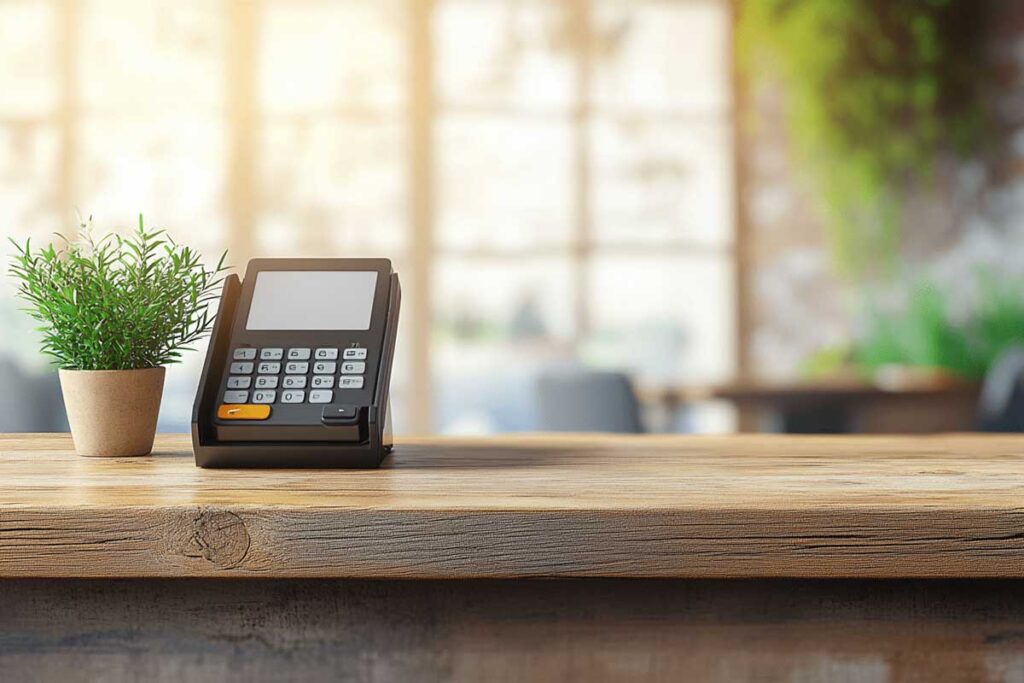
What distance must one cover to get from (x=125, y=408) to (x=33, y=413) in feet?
10.2

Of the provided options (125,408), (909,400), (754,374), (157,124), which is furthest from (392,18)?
(125,408)

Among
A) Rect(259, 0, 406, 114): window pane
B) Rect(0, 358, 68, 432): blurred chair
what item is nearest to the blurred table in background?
Rect(259, 0, 406, 114): window pane

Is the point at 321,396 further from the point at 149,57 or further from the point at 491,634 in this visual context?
the point at 149,57

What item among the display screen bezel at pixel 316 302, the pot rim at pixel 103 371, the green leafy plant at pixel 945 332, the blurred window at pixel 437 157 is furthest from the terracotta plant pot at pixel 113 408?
the green leafy plant at pixel 945 332

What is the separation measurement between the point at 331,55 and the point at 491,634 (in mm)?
4284

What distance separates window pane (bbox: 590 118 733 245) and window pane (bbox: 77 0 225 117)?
68.4 inches

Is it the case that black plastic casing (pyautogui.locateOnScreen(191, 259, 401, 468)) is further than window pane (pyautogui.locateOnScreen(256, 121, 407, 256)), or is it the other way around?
window pane (pyautogui.locateOnScreen(256, 121, 407, 256))

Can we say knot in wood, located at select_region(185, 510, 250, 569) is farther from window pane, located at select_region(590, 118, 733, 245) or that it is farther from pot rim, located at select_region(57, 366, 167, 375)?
window pane, located at select_region(590, 118, 733, 245)

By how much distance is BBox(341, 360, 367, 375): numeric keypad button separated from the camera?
96 centimetres

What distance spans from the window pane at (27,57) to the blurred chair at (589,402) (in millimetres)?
2689

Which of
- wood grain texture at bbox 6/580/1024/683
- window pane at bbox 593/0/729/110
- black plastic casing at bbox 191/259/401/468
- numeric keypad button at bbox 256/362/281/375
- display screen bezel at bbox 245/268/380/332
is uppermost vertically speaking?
window pane at bbox 593/0/729/110

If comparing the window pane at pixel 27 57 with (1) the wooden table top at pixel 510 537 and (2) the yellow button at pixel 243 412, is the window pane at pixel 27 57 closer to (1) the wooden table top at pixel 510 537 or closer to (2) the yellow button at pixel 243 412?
(2) the yellow button at pixel 243 412

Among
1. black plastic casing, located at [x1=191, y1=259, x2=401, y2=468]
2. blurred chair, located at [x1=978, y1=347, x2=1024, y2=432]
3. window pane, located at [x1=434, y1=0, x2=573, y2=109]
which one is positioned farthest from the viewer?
window pane, located at [x1=434, y1=0, x2=573, y2=109]

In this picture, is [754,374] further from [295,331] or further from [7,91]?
Answer: [295,331]
